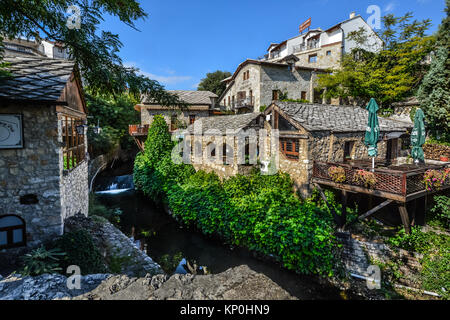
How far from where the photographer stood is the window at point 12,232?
595cm

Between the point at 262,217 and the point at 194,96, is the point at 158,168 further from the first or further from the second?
the point at 194,96

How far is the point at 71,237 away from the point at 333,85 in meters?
27.0

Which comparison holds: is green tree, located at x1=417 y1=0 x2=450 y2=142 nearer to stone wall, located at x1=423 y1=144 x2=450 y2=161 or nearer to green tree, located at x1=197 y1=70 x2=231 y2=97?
stone wall, located at x1=423 y1=144 x2=450 y2=161

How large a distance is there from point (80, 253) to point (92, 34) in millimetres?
5537

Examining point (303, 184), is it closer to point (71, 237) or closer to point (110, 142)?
point (71, 237)

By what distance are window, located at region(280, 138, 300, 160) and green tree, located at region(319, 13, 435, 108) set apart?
49.8 feet

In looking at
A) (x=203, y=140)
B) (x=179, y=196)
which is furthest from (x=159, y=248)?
(x=203, y=140)

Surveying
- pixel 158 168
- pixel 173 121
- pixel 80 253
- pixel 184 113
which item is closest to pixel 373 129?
pixel 80 253

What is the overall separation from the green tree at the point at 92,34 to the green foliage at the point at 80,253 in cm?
430

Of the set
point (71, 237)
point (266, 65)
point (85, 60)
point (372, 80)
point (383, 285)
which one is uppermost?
point (266, 65)

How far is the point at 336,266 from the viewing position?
8.46 metres

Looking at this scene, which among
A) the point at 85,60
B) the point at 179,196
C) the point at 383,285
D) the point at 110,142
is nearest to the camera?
the point at 85,60

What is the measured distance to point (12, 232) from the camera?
6.04 m

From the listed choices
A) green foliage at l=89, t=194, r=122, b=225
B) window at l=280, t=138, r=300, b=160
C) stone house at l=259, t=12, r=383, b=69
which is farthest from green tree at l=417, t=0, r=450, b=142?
green foliage at l=89, t=194, r=122, b=225
